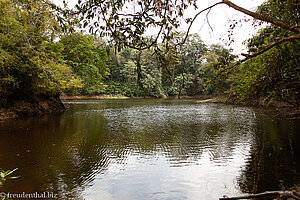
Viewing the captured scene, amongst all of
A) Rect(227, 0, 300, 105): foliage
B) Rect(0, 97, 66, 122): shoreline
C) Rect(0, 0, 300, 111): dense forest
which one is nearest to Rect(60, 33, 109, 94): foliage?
Rect(0, 0, 300, 111): dense forest

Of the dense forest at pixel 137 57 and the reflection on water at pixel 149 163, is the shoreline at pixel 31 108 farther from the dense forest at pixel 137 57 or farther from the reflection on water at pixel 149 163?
the reflection on water at pixel 149 163

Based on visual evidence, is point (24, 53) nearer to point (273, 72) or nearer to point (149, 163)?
point (149, 163)

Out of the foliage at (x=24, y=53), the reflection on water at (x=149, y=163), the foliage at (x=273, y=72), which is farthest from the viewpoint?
the foliage at (x=24, y=53)

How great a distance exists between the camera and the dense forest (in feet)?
9.77

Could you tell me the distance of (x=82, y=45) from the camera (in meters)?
17.8

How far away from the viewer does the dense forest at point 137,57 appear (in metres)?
2.98

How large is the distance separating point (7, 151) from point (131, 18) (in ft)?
19.3

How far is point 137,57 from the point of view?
2.92 metres

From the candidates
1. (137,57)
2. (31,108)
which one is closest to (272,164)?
(137,57)

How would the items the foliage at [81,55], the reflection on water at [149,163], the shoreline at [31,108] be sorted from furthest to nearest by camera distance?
the foliage at [81,55], the shoreline at [31,108], the reflection on water at [149,163]

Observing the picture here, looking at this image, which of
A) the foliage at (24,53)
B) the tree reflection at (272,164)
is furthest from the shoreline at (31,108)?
the tree reflection at (272,164)

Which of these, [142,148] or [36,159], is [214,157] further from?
[36,159]

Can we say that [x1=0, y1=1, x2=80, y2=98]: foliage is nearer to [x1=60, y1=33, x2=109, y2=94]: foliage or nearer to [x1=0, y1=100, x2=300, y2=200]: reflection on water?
[x1=0, y1=100, x2=300, y2=200]: reflection on water

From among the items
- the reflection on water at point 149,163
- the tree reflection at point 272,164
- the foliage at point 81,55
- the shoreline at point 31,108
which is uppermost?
the foliage at point 81,55
